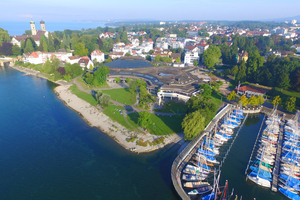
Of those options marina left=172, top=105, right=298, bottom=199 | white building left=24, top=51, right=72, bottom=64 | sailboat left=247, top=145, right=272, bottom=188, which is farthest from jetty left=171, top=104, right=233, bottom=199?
white building left=24, top=51, right=72, bottom=64

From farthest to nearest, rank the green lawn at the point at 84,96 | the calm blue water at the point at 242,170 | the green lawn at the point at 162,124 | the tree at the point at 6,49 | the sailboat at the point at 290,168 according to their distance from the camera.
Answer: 1. the tree at the point at 6,49
2. the green lawn at the point at 84,96
3. the green lawn at the point at 162,124
4. the calm blue water at the point at 242,170
5. the sailboat at the point at 290,168

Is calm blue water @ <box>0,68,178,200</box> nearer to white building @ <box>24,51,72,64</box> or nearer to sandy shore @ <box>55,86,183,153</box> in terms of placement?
sandy shore @ <box>55,86,183,153</box>

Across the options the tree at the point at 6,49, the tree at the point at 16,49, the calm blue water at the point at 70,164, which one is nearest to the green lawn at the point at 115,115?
the calm blue water at the point at 70,164

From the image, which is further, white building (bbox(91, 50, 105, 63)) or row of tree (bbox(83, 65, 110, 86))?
white building (bbox(91, 50, 105, 63))

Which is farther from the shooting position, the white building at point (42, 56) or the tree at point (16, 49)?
the tree at point (16, 49)

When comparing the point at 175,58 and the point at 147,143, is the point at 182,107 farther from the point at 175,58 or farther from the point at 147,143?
the point at 175,58

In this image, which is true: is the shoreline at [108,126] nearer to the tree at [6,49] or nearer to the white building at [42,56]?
the white building at [42,56]
